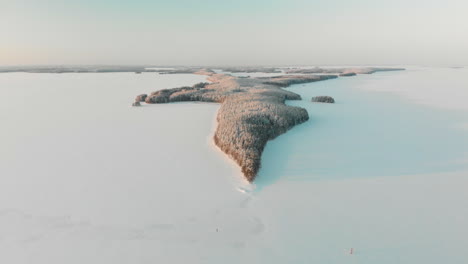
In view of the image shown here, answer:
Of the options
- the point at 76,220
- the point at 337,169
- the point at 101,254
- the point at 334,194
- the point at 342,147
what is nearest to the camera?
the point at 101,254

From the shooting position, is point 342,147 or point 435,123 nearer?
point 342,147

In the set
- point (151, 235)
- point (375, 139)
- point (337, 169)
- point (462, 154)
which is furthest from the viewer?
point (375, 139)

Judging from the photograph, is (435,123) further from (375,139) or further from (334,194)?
(334,194)

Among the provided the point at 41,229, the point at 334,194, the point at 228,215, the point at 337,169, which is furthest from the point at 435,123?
the point at 41,229

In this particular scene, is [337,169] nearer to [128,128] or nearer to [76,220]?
[76,220]

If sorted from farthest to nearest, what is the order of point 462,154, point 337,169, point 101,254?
1. point 462,154
2. point 337,169
3. point 101,254

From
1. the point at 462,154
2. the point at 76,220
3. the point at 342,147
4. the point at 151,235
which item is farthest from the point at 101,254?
the point at 462,154
